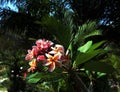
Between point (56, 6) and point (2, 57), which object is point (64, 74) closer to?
point (56, 6)

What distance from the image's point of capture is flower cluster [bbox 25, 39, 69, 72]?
3998mm

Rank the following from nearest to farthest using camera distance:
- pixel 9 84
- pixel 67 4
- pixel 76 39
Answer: pixel 76 39
pixel 67 4
pixel 9 84

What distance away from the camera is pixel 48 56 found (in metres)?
4.02

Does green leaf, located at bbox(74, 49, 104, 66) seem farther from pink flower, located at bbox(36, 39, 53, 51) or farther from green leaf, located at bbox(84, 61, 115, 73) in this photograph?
→ pink flower, located at bbox(36, 39, 53, 51)

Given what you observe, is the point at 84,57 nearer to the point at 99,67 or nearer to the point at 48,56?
the point at 99,67

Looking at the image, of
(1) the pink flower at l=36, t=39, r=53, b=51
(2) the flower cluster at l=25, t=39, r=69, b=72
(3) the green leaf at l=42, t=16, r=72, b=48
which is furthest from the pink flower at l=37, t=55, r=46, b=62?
(3) the green leaf at l=42, t=16, r=72, b=48

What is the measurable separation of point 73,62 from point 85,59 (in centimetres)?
19

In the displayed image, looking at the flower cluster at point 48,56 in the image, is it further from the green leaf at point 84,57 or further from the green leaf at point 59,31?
the green leaf at point 59,31

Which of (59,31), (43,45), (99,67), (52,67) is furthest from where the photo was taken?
(59,31)

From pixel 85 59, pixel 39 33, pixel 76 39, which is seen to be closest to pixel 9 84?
pixel 39 33

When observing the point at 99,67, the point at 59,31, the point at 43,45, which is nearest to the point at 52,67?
the point at 43,45

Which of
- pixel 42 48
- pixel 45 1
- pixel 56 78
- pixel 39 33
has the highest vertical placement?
pixel 45 1

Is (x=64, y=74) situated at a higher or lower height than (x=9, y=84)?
lower

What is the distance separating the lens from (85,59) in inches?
164
